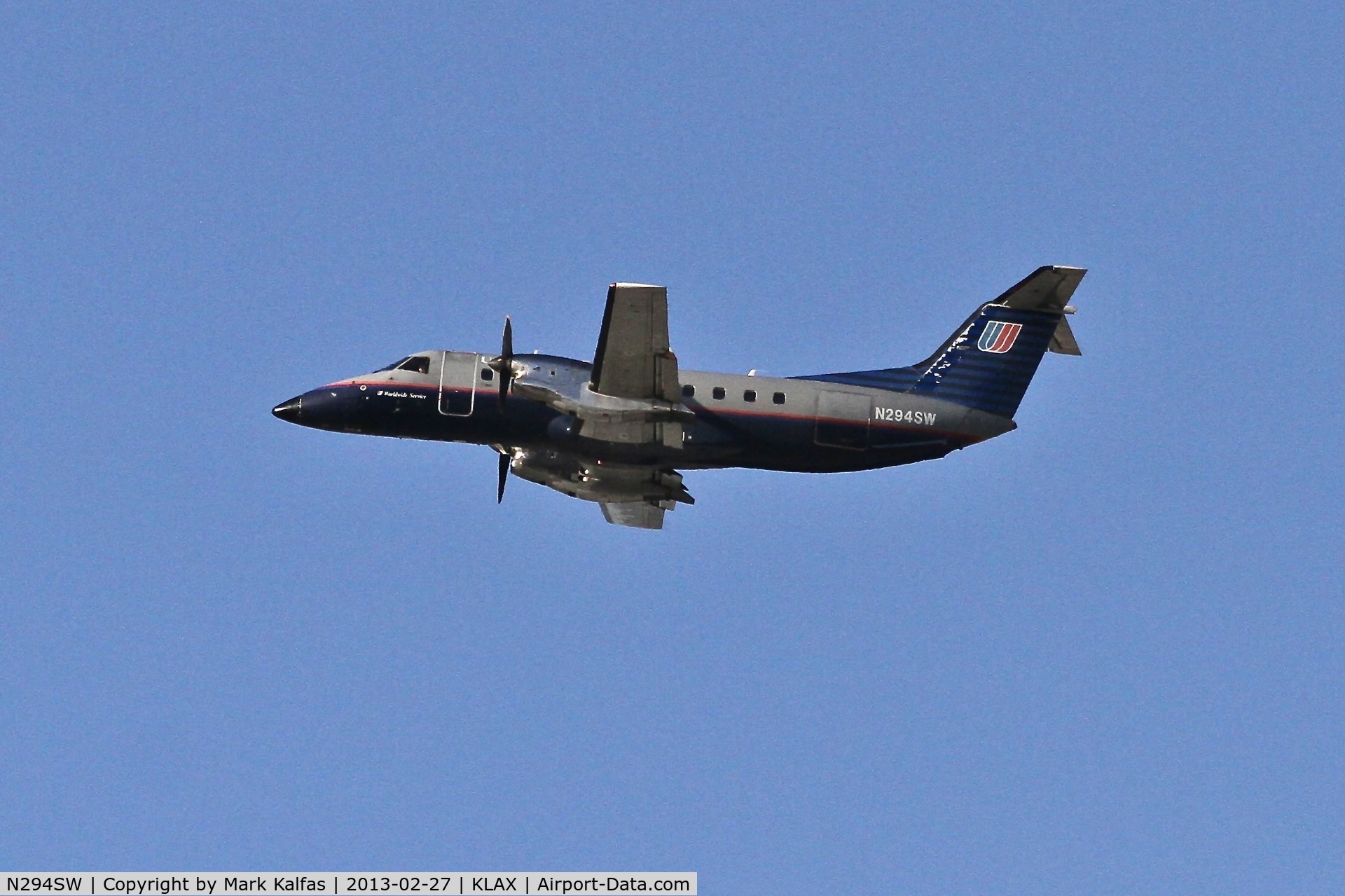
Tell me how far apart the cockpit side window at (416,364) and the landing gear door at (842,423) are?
28.3 feet

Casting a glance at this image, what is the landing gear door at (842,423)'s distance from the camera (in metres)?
39.0

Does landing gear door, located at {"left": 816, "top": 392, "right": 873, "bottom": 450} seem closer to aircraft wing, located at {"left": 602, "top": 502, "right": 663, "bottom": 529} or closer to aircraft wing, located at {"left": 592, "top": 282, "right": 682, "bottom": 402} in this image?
aircraft wing, located at {"left": 592, "top": 282, "right": 682, "bottom": 402}

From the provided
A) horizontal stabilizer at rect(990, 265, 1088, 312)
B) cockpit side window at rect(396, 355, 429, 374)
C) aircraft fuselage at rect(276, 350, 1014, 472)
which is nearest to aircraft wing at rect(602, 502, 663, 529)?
aircraft fuselage at rect(276, 350, 1014, 472)

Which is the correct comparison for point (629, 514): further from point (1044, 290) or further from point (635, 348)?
point (1044, 290)

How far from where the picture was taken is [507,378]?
38.8m

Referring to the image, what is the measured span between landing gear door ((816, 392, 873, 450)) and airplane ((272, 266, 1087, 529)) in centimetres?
2

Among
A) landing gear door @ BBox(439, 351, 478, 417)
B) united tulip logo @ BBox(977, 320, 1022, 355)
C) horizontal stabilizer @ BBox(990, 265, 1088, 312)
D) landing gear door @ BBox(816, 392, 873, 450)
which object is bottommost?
landing gear door @ BBox(816, 392, 873, 450)

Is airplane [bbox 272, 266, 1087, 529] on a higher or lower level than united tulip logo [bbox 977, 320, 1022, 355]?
lower

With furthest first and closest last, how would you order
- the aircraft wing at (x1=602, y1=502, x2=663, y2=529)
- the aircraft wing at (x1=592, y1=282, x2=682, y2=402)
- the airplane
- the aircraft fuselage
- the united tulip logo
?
the aircraft wing at (x1=602, y1=502, x2=663, y2=529)
the united tulip logo
the aircraft fuselage
the airplane
the aircraft wing at (x1=592, y1=282, x2=682, y2=402)

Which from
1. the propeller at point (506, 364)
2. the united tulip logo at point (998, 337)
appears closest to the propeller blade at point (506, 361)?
the propeller at point (506, 364)

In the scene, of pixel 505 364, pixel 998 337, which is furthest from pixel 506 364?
pixel 998 337

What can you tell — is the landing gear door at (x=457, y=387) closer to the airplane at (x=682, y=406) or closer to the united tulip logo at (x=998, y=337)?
the airplane at (x=682, y=406)

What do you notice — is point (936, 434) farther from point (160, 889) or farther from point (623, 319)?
point (160, 889)

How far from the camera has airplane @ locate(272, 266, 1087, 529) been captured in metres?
38.1
